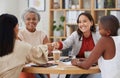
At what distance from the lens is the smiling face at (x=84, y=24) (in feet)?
9.86

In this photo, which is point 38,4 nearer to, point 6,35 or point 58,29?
point 58,29

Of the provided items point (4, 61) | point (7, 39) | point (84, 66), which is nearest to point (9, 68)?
point (4, 61)

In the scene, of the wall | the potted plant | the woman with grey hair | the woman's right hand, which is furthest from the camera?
the wall

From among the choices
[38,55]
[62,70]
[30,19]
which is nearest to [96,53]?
[62,70]

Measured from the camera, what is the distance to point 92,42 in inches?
117

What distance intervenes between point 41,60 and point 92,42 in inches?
33.8

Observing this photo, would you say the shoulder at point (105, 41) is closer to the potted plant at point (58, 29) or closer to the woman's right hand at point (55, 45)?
the woman's right hand at point (55, 45)

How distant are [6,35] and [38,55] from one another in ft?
1.06

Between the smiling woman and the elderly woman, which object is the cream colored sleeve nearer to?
the elderly woman

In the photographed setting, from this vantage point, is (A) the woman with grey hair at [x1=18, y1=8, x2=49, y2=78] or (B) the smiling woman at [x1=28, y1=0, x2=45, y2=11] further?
(B) the smiling woman at [x1=28, y1=0, x2=45, y2=11]

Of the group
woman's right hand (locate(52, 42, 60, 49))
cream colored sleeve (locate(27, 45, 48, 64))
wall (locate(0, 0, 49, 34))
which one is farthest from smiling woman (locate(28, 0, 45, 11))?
cream colored sleeve (locate(27, 45, 48, 64))

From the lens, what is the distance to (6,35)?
212cm

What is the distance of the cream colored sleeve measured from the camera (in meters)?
2.23

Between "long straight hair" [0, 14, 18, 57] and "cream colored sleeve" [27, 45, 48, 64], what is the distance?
179mm
